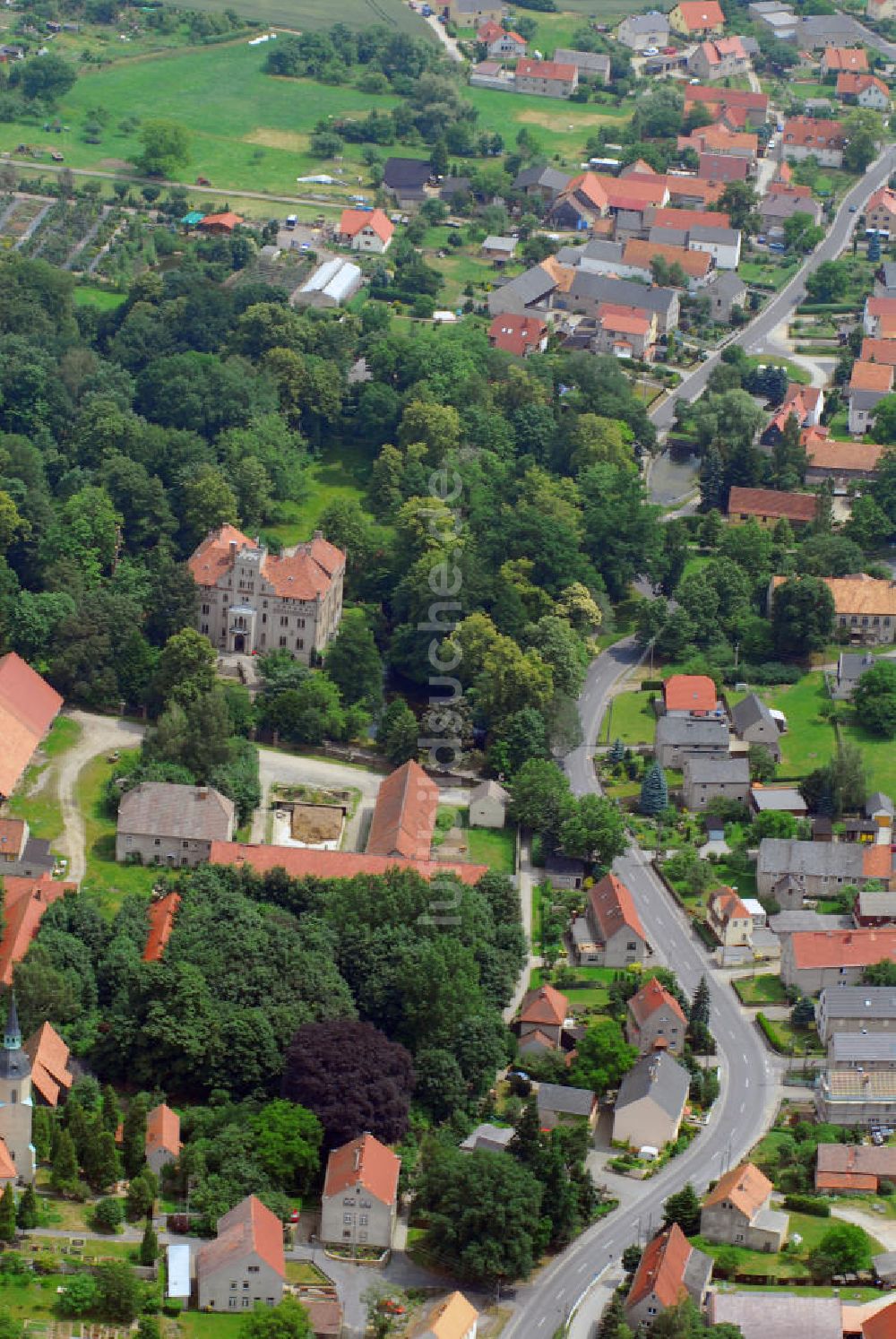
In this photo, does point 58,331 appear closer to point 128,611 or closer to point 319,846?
point 128,611

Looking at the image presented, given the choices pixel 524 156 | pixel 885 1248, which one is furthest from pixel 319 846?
pixel 524 156

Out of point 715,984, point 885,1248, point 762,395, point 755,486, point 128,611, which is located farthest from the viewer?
point 762,395

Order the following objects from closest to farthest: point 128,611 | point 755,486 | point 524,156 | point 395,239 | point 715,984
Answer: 1. point 715,984
2. point 128,611
3. point 755,486
4. point 395,239
5. point 524,156

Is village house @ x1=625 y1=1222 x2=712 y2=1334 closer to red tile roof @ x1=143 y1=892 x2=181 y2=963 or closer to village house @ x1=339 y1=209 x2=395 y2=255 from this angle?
red tile roof @ x1=143 y1=892 x2=181 y2=963

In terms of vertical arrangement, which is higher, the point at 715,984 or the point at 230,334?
the point at 230,334

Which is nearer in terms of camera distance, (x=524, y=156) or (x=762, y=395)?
(x=762, y=395)

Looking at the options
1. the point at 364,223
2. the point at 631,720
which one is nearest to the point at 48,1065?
the point at 631,720

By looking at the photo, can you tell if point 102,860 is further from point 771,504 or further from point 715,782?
point 771,504
